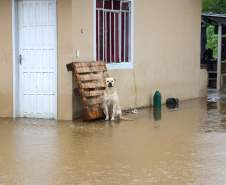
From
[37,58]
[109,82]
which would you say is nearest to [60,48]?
[37,58]

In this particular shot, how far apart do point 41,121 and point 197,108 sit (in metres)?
4.85

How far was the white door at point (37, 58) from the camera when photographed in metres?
12.5

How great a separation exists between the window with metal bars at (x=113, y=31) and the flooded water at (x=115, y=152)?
194cm

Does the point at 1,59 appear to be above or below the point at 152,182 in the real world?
above

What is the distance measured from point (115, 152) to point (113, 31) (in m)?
5.66

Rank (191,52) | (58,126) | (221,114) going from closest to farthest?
(58,126)
(221,114)
(191,52)

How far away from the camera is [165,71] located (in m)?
16.5

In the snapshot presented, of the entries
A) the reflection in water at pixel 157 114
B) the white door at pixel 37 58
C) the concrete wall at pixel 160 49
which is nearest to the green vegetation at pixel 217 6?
the concrete wall at pixel 160 49

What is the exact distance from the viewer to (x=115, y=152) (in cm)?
894

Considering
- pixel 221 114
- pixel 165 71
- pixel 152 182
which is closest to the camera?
pixel 152 182

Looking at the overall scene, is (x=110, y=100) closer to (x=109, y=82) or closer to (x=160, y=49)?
(x=109, y=82)

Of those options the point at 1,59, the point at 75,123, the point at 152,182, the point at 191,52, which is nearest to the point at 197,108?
the point at 191,52

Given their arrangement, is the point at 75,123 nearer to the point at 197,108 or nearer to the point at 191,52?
the point at 197,108

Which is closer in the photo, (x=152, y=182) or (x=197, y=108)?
(x=152, y=182)
